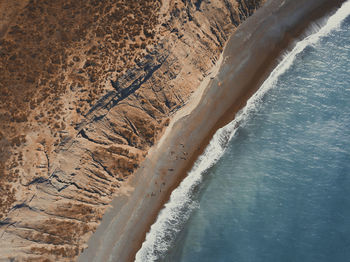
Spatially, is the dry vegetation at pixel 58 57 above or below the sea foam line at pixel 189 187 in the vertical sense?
above

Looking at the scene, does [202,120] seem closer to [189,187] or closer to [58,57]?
[189,187]

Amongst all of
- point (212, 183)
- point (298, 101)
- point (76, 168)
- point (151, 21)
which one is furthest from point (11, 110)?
point (298, 101)

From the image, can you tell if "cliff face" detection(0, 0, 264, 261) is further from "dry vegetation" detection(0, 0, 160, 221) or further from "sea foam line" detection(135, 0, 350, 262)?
"sea foam line" detection(135, 0, 350, 262)

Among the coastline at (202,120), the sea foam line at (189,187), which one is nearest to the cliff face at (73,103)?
the coastline at (202,120)

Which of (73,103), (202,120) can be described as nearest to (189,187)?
(202,120)

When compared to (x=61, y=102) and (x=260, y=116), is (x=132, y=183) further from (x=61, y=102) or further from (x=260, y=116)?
(x=260, y=116)

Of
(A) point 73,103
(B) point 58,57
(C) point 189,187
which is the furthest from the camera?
(C) point 189,187

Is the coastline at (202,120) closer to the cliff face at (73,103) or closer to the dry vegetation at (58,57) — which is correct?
the cliff face at (73,103)
